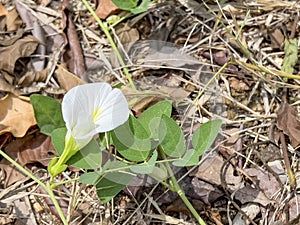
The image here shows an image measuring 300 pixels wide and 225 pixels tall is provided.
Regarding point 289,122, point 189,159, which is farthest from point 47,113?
point 289,122

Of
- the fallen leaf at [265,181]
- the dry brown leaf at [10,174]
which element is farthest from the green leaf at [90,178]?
the fallen leaf at [265,181]

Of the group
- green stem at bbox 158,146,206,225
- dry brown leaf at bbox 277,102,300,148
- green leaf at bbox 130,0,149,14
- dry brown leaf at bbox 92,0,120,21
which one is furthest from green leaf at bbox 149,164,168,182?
dry brown leaf at bbox 92,0,120,21

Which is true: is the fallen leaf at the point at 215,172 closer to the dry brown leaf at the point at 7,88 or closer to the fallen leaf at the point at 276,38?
the fallen leaf at the point at 276,38

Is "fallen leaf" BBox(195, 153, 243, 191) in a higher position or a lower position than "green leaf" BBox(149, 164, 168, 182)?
lower

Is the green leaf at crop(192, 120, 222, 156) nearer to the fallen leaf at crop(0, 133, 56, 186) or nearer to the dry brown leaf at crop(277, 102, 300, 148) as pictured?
the dry brown leaf at crop(277, 102, 300, 148)

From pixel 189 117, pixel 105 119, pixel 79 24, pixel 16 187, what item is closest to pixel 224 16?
pixel 189 117

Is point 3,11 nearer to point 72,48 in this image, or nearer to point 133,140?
point 72,48
